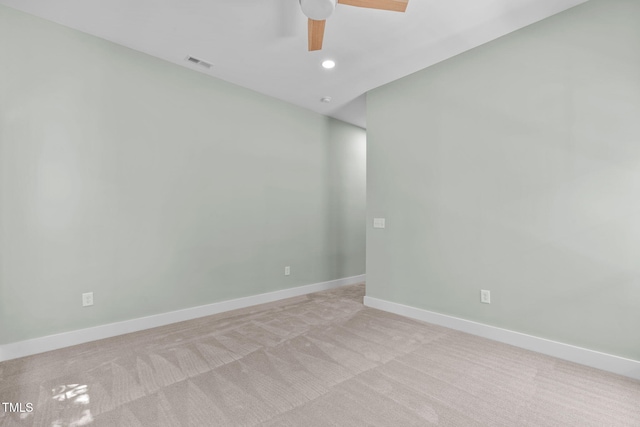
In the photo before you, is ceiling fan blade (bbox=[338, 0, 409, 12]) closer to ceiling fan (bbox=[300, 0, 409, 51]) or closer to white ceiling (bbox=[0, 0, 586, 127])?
ceiling fan (bbox=[300, 0, 409, 51])

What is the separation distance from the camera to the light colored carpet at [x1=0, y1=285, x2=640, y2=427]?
1.58m

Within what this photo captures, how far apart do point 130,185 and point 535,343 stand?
386 centimetres

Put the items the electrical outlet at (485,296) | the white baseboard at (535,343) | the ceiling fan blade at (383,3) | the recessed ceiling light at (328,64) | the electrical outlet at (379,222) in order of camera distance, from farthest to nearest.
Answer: the electrical outlet at (379,222)
the recessed ceiling light at (328,64)
the electrical outlet at (485,296)
the white baseboard at (535,343)
the ceiling fan blade at (383,3)

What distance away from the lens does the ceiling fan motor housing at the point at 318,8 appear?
1877 mm

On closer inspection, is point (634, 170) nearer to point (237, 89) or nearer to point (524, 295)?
point (524, 295)

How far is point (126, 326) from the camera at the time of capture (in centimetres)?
271

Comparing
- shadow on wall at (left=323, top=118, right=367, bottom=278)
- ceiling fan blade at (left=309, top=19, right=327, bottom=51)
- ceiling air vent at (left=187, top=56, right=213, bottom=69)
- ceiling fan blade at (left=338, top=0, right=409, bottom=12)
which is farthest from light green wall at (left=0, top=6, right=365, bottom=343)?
ceiling fan blade at (left=338, top=0, right=409, bottom=12)

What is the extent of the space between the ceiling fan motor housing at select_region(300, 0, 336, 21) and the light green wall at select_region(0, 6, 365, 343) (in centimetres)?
181

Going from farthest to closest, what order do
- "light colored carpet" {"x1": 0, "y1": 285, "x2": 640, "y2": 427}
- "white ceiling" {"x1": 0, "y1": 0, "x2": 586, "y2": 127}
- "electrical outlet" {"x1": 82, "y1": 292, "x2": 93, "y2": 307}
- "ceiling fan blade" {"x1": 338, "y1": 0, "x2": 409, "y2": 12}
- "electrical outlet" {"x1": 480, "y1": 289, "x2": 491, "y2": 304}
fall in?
"electrical outlet" {"x1": 480, "y1": 289, "x2": 491, "y2": 304} → "electrical outlet" {"x1": 82, "y1": 292, "x2": 93, "y2": 307} → "white ceiling" {"x1": 0, "y1": 0, "x2": 586, "y2": 127} → "ceiling fan blade" {"x1": 338, "y1": 0, "x2": 409, "y2": 12} → "light colored carpet" {"x1": 0, "y1": 285, "x2": 640, "y2": 427}

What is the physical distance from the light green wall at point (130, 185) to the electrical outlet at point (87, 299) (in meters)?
0.04

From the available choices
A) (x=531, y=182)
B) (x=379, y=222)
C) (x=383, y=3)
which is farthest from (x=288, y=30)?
(x=531, y=182)

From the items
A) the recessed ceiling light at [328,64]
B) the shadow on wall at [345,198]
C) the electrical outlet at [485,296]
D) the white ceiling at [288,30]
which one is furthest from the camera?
the shadow on wall at [345,198]

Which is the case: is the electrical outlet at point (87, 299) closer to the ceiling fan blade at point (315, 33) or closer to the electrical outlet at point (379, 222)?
the ceiling fan blade at point (315, 33)

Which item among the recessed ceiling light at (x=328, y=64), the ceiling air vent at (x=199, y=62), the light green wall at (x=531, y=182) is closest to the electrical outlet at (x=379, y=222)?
the light green wall at (x=531, y=182)
